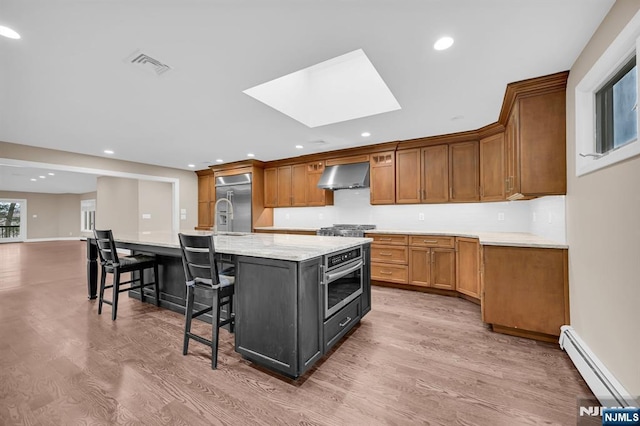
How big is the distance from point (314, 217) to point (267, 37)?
4.10 metres

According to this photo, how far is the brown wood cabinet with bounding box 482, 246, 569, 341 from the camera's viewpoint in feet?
7.68

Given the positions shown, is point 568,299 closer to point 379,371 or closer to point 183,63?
point 379,371

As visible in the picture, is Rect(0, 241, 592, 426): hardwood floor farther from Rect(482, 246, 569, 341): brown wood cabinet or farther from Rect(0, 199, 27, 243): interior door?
Rect(0, 199, 27, 243): interior door

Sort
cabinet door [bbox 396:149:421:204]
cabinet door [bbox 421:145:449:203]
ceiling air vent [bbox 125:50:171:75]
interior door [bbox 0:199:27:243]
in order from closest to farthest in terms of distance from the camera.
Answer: ceiling air vent [bbox 125:50:171:75], cabinet door [bbox 421:145:449:203], cabinet door [bbox 396:149:421:204], interior door [bbox 0:199:27:243]

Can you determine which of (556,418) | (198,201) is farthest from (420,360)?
(198,201)

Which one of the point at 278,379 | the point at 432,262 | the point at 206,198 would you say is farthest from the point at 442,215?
the point at 206,198

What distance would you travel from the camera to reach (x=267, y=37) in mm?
1857

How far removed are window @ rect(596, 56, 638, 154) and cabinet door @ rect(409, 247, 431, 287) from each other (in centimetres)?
232

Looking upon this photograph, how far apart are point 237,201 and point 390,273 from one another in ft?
12.4

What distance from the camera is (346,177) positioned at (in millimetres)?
4812

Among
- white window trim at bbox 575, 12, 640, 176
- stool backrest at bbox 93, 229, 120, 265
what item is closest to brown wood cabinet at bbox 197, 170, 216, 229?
stool backrest at bbox 93, 229, 120, 265

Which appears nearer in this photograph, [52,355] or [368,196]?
[52,355]

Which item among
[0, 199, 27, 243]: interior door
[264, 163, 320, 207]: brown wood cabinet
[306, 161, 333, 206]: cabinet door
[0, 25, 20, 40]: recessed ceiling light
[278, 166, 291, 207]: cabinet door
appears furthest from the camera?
[0, 199, 27, 243]: interior door

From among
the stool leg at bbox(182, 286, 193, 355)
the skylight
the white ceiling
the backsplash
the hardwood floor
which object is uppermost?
the skylight
